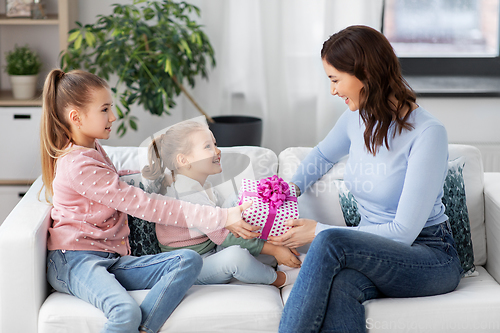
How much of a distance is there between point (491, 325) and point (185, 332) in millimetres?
822

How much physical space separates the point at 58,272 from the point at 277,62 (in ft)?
6.13

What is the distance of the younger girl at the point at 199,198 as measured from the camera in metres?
1.60

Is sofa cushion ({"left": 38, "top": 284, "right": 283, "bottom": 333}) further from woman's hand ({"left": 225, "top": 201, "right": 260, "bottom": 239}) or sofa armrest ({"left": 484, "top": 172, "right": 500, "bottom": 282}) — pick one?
sofa armrest ({"left": 484, "top": 172, "right": 500, "bottom": 282})

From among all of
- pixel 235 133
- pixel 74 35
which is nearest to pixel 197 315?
pixel 235 133

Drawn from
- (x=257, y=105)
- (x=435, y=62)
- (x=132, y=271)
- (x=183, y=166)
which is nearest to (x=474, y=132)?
(x=435, y=62)

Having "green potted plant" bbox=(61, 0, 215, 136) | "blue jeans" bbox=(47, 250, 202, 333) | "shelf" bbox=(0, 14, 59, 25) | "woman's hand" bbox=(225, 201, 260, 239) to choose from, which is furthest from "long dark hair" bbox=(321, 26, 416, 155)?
"shelf" bbox=(0, 14, 59, 25)

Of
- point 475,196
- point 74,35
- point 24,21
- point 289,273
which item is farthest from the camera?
point 24,21

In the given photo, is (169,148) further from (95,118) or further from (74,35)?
(74,35)

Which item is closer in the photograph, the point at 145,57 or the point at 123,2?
the point at 145,57

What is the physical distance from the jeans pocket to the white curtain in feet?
5.37

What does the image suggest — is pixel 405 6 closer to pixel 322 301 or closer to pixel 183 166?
pixel 183 166

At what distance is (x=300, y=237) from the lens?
1575 mm

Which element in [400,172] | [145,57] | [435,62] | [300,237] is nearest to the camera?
[400,172]

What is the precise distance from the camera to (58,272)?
4.87 ft
